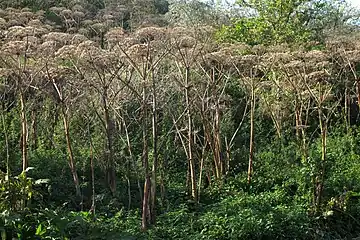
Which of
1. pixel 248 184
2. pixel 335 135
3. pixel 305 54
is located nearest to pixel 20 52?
pixel 248 184

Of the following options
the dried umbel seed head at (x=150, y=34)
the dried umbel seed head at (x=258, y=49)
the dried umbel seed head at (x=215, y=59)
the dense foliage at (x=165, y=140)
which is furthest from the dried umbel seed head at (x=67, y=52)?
the dried umbel seed head at (x=258, y=49)

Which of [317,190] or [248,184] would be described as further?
[248,184]

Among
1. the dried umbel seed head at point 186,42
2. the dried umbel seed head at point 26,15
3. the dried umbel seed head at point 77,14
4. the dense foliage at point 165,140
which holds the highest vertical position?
the dried umbel seed head at point 77,14

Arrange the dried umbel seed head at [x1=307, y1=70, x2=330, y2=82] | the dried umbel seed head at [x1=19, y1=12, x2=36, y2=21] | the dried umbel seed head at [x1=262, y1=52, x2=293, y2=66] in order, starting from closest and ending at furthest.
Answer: the dried umbel seed head at [x1=262, y1=52, x2=293, y2=66] → the dried umbel seed head at [x1=307, y1=70, x2=330, y2=82] → the dried umbel seed head at [x1=19, y1=12, x2=36, y2=21]

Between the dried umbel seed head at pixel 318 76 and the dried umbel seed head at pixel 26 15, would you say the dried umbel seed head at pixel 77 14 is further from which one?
the dried umbel seed head at pixel 318 76

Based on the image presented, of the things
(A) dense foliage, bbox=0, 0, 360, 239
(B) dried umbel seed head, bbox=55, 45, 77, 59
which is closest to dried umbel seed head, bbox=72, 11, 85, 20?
(A) dense foliage, bbox=0, 0, 360, 239

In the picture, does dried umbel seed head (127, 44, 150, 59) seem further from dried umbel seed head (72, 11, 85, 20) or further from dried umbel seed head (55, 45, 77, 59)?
dried umbel seed head (72, 11, 85, 20)

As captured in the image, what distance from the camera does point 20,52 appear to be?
7.56 metres

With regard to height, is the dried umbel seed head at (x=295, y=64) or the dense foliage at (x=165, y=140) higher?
the dried umbel seed head at (x=295, y=64)

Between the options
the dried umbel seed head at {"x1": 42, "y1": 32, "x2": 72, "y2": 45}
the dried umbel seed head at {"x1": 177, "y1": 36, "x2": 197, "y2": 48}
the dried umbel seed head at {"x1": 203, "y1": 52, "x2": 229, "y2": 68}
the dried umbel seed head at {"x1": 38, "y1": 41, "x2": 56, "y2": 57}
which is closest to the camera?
the dried umbel seed head at {"x1": 38, "y1": 41, "x2": 56, "y2": 57}

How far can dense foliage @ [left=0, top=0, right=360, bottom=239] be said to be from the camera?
295 inches

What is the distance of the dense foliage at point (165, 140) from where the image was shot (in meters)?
7.48

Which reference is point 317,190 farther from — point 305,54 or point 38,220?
point 38,220

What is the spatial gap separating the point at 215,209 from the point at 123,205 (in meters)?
1.53
